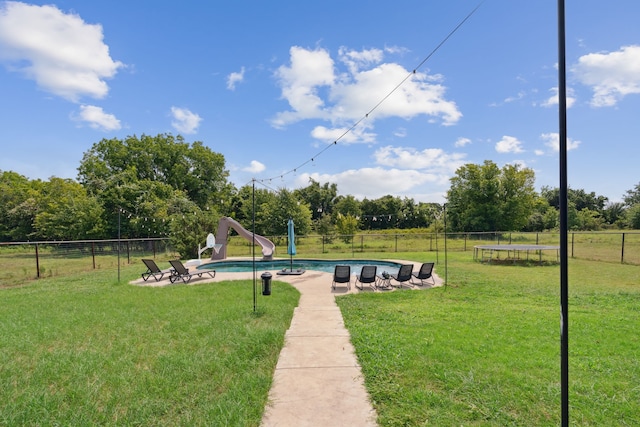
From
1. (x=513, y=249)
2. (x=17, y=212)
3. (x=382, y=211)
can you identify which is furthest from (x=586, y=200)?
(x=17, y=212)

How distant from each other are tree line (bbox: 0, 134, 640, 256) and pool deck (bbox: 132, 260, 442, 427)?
51.6ft

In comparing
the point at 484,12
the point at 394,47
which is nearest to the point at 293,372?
the point at 484,12

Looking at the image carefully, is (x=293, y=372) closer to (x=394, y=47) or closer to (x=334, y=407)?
(x=334, y=407)

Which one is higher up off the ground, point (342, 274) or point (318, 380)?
point (342, 274)

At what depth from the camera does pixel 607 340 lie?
191 inches

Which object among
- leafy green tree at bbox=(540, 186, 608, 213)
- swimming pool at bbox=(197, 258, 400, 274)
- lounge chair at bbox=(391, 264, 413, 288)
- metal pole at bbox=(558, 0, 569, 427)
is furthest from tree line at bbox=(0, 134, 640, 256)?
metal pole at bbox=(558, 0, 569, 427)

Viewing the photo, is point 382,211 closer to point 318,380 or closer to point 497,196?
point 497,196

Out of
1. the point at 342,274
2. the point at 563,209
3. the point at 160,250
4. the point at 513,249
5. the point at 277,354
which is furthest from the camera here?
the point at 160,250

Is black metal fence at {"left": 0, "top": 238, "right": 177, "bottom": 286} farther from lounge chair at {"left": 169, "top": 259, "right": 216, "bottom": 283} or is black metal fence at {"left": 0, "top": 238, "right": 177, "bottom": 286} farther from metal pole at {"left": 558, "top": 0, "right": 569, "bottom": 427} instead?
metal pole at {"left": 558, "top": 0, "right": 569, "bottom": 427}

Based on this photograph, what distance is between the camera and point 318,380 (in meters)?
3.71

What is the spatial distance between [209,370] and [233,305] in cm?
341

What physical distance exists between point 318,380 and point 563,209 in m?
2.99

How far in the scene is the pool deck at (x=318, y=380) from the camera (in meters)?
2.96

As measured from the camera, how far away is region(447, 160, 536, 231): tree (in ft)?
128
